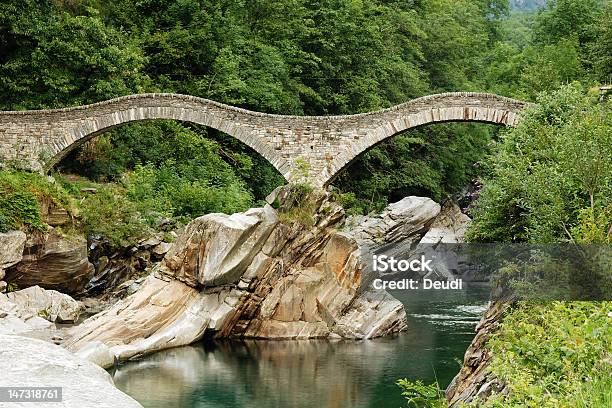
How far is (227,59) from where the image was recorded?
31.2m

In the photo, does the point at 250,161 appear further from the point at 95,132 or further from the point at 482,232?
the point at 482,232

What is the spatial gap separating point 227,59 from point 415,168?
393 inches

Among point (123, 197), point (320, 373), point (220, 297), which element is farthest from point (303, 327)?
point (123, 197)

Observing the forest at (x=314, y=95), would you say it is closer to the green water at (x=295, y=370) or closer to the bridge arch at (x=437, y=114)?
the bridge arch at (x=437, y=114)

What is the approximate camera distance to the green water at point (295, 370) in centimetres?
1417

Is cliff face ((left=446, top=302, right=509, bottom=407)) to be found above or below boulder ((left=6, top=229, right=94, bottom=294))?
below

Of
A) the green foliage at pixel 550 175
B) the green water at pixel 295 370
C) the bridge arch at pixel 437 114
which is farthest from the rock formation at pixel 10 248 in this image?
the green foliage at pixel 550 175

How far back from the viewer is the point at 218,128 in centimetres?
2520

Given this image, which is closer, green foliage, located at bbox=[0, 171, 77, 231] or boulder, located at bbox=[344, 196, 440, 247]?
green foliage, located at bbox=[0, 171, 77, 231]

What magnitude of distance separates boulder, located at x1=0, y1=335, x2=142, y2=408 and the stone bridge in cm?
1768

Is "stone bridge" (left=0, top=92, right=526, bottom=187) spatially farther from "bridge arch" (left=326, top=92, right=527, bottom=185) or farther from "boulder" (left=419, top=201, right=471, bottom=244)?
"boulder" (left=419, top=201, right=471, bottom=244)

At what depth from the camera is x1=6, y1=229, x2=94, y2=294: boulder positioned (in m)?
20.1

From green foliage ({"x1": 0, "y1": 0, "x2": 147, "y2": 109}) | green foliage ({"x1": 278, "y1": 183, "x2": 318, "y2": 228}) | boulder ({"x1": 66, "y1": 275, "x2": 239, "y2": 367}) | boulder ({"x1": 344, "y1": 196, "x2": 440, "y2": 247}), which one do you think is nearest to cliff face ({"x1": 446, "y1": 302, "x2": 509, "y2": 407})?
boulder ({"x1": 66, "y1": 275, "x2": 239, "y2": 367})

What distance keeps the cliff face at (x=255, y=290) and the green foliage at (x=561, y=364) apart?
31.4ft
